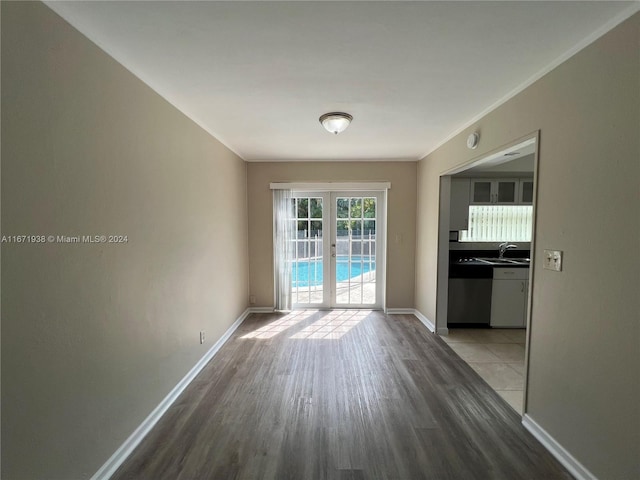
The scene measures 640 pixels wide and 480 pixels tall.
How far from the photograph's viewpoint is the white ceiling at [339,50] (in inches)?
47.9

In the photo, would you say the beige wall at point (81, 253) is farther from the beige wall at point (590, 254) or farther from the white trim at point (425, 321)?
the white trim at point (425, 321)

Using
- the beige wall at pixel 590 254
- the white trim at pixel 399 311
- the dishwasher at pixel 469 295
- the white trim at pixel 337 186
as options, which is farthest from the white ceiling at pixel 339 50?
the white trim at pixel 399 311

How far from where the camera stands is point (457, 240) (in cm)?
417

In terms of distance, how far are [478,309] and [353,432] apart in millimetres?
2669

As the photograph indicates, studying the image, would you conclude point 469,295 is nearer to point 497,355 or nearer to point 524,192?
point 497,355

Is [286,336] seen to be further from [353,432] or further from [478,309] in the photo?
[478,309]

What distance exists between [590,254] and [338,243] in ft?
10.0

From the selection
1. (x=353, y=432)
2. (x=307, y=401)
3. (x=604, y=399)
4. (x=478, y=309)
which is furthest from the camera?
(x=478, y=309)

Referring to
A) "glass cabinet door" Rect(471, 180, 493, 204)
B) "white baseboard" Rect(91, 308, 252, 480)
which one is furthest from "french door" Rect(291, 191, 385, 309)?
"white baseboard" Rect(91, 308, 252, 480)

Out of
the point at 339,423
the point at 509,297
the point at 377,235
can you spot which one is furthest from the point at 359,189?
the point at 339,423

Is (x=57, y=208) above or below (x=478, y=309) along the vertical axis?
above

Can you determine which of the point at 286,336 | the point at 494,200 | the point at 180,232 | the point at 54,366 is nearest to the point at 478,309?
the point at 494,200

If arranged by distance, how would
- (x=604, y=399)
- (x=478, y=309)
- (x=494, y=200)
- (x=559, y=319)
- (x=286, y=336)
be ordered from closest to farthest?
(x=604, y=399)
(x=559, y=319)
(x=286, y=336)
(x=478, y=309)
(x=494, y=200)

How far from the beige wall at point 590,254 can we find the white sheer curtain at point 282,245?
2.97 m
